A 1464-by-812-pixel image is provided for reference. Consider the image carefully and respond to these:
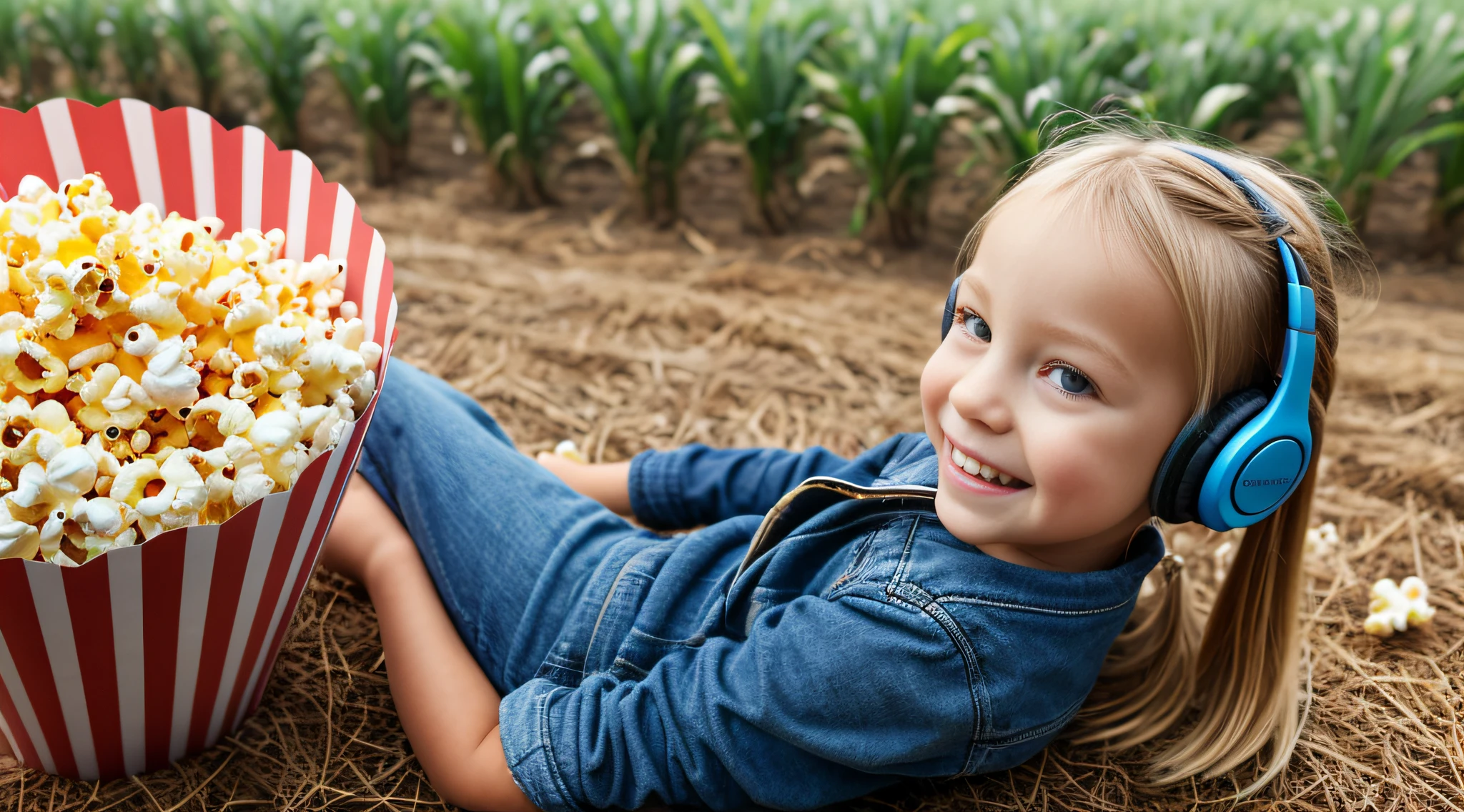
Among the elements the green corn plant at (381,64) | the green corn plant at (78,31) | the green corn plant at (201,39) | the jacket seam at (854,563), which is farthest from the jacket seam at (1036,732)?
the green corn plant at (78,31)

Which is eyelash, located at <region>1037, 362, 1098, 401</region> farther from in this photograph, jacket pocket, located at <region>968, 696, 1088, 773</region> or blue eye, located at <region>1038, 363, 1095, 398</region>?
jacket pocket, located at <region>968, 696, 1088, 773</region>

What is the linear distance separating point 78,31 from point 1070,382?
4332mm

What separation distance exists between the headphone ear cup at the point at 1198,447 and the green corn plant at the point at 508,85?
8.83 feet

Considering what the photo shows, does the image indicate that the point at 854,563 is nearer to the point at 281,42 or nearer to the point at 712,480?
the point at 712,480

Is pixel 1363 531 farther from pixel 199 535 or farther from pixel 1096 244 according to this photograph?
pixel 199 535

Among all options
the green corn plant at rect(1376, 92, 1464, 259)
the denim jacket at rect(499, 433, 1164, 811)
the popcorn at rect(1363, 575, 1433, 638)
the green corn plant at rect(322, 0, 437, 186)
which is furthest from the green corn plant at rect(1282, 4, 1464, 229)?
the green corn plant at rect(322, 0, 437, 186)

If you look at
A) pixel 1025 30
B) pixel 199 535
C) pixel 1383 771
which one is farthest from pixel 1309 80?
pixel 199 535

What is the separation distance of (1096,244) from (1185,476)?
24 centimetres

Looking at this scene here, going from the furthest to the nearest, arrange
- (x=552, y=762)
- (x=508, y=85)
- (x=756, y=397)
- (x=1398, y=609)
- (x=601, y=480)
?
(x=508, y=85), (x=756, y=397), (x=601, y=480), (x=1398, y=609), (x=552, y=762)

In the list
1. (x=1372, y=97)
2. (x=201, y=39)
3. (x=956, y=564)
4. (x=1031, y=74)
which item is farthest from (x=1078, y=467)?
(x=201, y=39)

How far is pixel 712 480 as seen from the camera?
167 cm

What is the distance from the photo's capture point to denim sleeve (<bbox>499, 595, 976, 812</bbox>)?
107 cm

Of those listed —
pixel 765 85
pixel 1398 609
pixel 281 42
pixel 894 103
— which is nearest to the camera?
pixel 1398 609

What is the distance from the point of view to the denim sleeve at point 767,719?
1.07m
